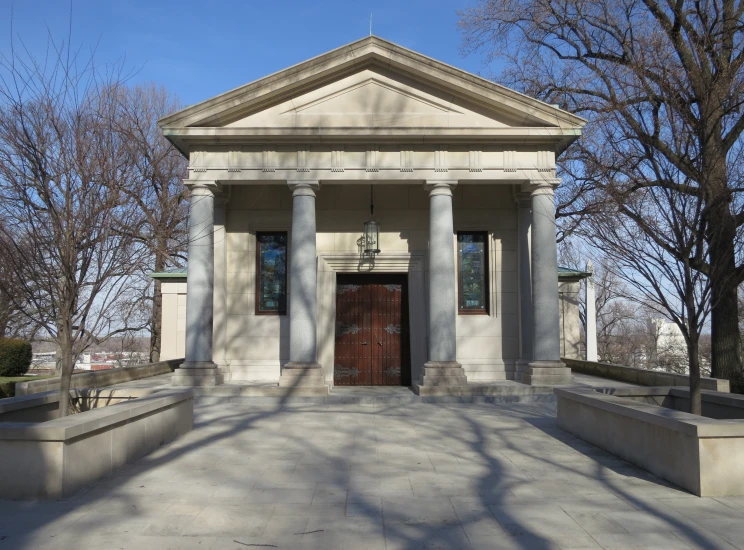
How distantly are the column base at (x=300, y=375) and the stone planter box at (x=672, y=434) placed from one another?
638 centimetres

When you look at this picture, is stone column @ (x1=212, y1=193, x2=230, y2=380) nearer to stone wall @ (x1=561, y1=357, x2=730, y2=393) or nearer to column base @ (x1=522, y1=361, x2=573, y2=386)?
column base @ (x1=522, y1=361, x2=573, y2=386)

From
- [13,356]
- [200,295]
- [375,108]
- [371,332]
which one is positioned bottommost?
[13,356]

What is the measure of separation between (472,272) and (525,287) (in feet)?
4.95

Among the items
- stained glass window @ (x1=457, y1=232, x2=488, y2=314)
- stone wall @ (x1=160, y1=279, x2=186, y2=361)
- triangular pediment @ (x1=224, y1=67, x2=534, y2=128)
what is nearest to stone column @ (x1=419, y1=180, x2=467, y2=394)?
triangular pediment @ (x1=224, y1=67, x2=534, y2=128)

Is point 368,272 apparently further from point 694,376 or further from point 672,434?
point 672,434

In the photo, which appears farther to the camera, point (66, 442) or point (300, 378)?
point (300, 378)

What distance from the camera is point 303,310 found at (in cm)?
1474

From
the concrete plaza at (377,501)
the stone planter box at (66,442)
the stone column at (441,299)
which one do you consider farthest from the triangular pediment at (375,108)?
the stone planter box at (66,442)

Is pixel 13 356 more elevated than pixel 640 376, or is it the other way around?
Result: pixel 13 356

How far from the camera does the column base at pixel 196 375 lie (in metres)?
14.9

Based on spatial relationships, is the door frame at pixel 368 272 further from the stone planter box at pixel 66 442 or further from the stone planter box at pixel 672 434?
the stone planter box at pixel 66 442

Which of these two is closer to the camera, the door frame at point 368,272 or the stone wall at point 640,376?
the stone wall at point 640,376

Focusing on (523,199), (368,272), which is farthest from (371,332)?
(523,199)

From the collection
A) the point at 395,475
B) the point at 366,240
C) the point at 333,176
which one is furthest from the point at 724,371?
the point at 395,475
